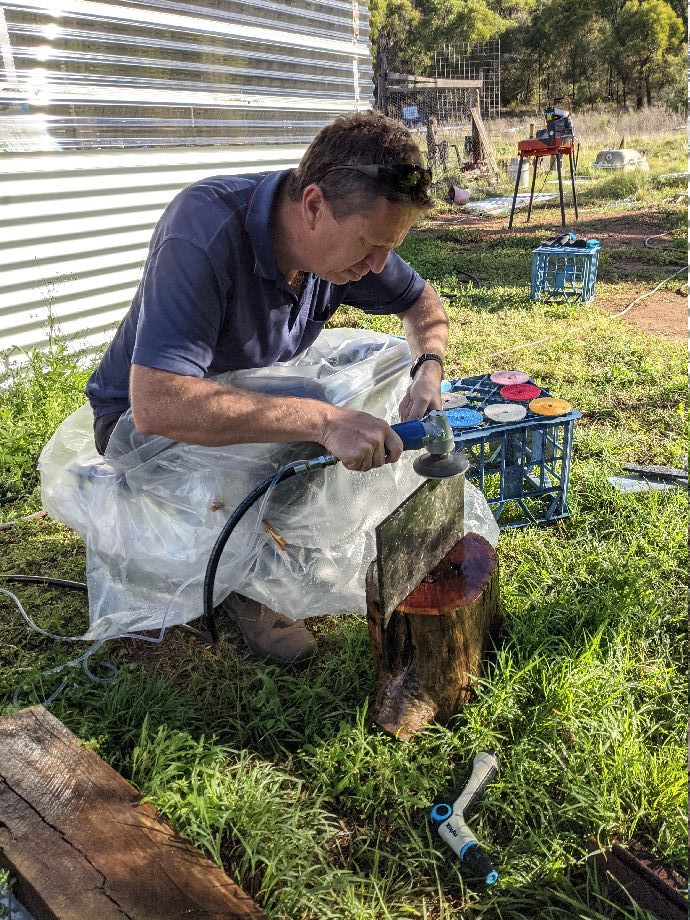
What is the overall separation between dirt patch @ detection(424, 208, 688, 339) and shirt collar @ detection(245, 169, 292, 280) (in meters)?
4.02

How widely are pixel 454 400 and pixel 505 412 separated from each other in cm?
26

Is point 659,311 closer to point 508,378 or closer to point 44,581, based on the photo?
point 508,378

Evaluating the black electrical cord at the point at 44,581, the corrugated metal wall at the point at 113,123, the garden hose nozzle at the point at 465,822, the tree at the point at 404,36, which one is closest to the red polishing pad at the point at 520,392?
the garden hose nozzle at the point at 465,822

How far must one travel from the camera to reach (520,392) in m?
2.95

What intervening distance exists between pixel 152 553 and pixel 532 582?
1.31 meters

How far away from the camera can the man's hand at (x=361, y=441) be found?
179 cm

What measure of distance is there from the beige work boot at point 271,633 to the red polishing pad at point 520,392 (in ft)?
4.33

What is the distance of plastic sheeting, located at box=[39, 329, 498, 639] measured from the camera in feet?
7.04

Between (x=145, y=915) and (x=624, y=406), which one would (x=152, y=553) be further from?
(x=624, y=406)

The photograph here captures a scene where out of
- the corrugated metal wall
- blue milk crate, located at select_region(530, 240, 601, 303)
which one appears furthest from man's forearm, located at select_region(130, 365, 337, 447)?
blue milk crate, located at select_region(530, 240, 601, 303)

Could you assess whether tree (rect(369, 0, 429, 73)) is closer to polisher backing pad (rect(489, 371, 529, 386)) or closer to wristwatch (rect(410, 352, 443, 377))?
polisher backing pad (rect(489, 371, 529, 386))

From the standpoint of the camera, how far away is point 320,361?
8.34 ft

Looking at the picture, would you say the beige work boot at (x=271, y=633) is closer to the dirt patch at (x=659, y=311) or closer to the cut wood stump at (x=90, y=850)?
the cut wood stump at (x=90, y=850)

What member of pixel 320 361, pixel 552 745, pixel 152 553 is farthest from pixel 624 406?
pixel 152 553
